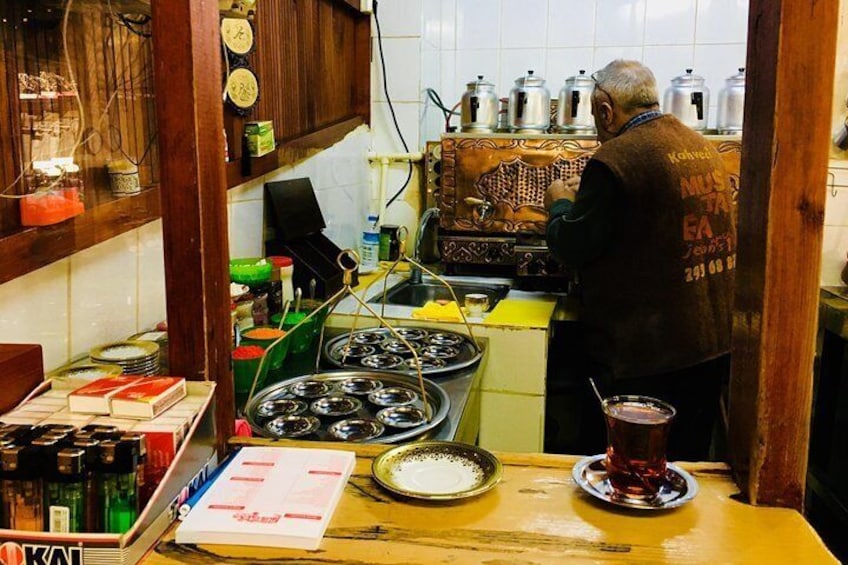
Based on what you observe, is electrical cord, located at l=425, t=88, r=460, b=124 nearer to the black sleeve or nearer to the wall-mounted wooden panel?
the wall-mounted wooden panel

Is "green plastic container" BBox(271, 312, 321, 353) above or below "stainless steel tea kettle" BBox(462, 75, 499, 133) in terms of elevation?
below

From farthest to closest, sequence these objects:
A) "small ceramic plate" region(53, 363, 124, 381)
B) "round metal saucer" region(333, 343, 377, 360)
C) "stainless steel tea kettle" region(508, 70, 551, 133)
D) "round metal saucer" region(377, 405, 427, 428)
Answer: "stainless steel tea kettle" region(508, 70, 551, 133)
"round metal saucer" region(333, 343, 377, 360)
"round metal saucer" region(377, 405, 427, 428)
"small ceramic plate" region(53, 363, 124, 381)

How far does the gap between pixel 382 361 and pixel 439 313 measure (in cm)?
49

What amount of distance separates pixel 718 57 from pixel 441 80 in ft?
4.67

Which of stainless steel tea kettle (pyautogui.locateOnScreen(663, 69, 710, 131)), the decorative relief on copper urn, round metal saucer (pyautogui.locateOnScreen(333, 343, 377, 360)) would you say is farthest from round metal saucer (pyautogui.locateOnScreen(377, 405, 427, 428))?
stainless steel tea kettle (pyautogui.locateOnScreen(663, 69, 710, 131))

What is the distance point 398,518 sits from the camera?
97cm

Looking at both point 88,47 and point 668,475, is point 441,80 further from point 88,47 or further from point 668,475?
point 668,475

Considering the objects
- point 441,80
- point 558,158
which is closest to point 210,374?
point 558,158

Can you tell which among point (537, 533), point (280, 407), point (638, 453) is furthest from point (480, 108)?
point (537, 533)

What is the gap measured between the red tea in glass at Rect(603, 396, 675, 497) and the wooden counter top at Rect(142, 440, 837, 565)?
0.04 metres

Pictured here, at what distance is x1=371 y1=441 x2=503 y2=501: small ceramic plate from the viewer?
102cm

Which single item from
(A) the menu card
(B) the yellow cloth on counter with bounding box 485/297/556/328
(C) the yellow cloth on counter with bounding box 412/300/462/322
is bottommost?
(B) the yellow cloth on counter with bounding box 485/297/556/328

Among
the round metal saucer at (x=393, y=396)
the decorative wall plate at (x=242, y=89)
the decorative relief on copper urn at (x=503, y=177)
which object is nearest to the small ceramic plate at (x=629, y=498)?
the round metal saucer at (x=393, y=396)

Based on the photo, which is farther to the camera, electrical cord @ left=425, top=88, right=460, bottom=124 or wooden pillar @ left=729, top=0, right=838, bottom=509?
electrical cord @ left=425, top=88, right=460, bottom=124
